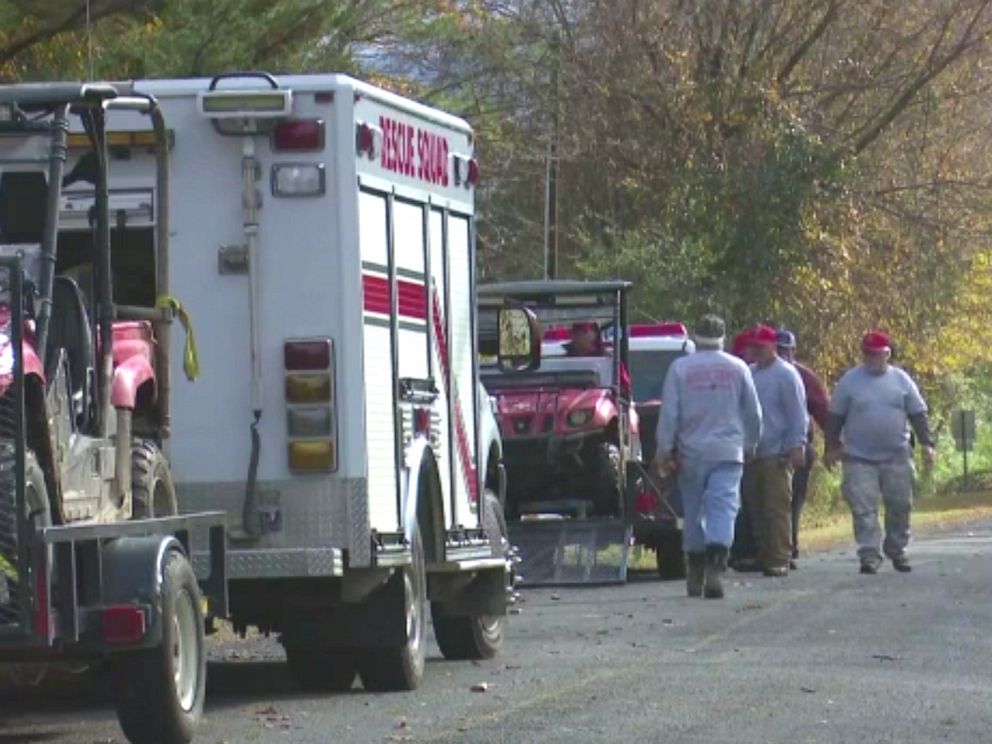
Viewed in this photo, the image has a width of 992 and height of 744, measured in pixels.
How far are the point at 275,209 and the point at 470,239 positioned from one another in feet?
7.19

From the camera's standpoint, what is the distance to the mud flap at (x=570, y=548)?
18.6 m

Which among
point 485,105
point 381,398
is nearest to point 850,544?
point 485,105

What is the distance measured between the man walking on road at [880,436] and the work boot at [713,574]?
9.45 ft

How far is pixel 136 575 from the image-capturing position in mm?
9125

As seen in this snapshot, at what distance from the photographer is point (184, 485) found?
36.3ft

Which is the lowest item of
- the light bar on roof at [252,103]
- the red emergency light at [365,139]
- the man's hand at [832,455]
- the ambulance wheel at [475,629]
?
the ambulance wheel at [475,629]

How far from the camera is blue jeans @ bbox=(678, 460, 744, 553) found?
56.6 feet

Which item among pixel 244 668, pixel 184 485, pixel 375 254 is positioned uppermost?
pixel 375 254

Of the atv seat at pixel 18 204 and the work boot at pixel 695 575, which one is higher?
the atv seat at pixel 18 204

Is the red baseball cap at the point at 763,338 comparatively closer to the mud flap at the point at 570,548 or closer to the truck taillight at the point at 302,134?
the mud flap at the point at 570,548

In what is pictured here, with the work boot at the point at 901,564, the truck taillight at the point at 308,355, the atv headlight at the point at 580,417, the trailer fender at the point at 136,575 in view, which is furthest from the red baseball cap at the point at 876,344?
the trailer fender at the point at 136,575

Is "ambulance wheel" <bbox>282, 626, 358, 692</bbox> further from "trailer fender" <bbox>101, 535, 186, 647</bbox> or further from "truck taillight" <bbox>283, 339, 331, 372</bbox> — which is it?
"trailer fender" <bbox>101, 535, 186, 647</bbox>

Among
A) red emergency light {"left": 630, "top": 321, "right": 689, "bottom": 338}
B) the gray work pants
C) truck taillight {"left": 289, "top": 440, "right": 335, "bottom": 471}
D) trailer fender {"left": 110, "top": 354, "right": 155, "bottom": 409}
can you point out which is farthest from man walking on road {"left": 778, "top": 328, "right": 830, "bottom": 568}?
trailer fender {"left": 110, "top": 354, "right": 155, "bottom": 409}

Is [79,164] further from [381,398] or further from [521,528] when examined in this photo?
[521,528]
